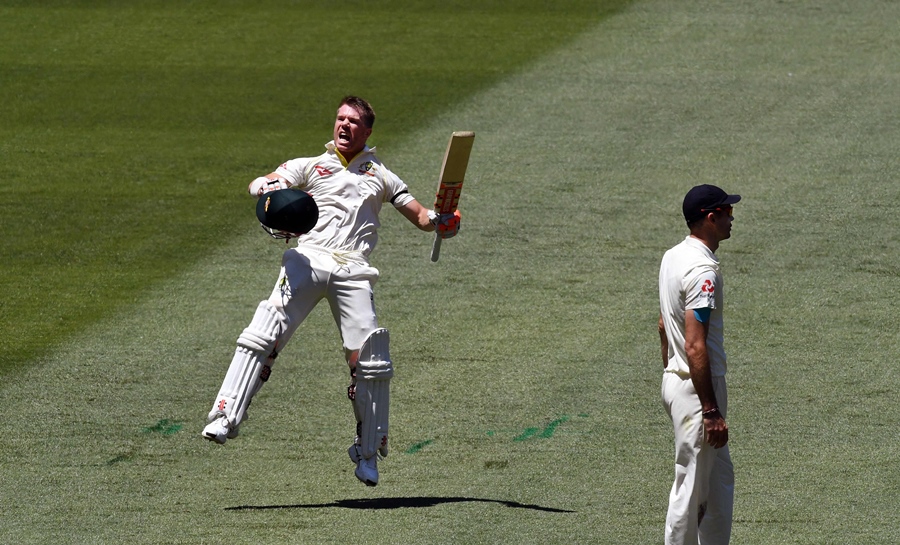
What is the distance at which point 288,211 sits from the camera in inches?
283

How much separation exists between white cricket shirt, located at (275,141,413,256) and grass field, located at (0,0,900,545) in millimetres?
1386

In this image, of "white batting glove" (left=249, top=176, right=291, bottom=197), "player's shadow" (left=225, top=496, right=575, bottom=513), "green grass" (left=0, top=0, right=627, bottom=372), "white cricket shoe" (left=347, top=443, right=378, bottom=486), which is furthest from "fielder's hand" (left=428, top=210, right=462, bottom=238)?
"green grass" (left=0, top=0, right=627, bottom=372)

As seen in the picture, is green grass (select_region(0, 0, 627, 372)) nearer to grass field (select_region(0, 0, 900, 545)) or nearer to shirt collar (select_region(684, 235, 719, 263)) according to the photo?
grass field (select_region(0, 0, 900, 545))

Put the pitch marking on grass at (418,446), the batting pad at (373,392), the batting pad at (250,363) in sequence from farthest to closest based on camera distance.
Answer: the pitch marking on grass at (418,446), the batting pad at (373,392), the batting pad at (250,363)

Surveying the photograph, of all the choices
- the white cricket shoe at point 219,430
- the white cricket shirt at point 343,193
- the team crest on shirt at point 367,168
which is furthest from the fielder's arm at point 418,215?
the white cricket shoe at point 219,430

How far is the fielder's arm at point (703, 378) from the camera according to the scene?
6090mm

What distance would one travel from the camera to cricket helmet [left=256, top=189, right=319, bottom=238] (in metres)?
7.20

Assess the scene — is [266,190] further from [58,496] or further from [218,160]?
[218,160]

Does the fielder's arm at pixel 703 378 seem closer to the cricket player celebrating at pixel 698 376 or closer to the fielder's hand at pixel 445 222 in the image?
the cricket player celebrating at pixel 698 376

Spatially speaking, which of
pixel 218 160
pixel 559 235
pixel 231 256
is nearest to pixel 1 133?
pixel 218 160

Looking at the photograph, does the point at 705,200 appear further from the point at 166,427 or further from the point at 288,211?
the point at 166,427

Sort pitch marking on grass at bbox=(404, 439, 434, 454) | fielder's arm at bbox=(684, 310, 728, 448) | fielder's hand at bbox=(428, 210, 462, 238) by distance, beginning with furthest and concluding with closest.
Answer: pitch marking on grass at bbox=(404, 439, 434, 454) → fielder's hand at bbox=(428, 210, 462, 238) → fielder's arm at bbox=(684, 310, 728, 448)

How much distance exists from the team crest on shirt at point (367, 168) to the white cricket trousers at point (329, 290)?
20.5 inches

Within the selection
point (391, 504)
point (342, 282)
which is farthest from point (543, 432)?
point (342, 282)
